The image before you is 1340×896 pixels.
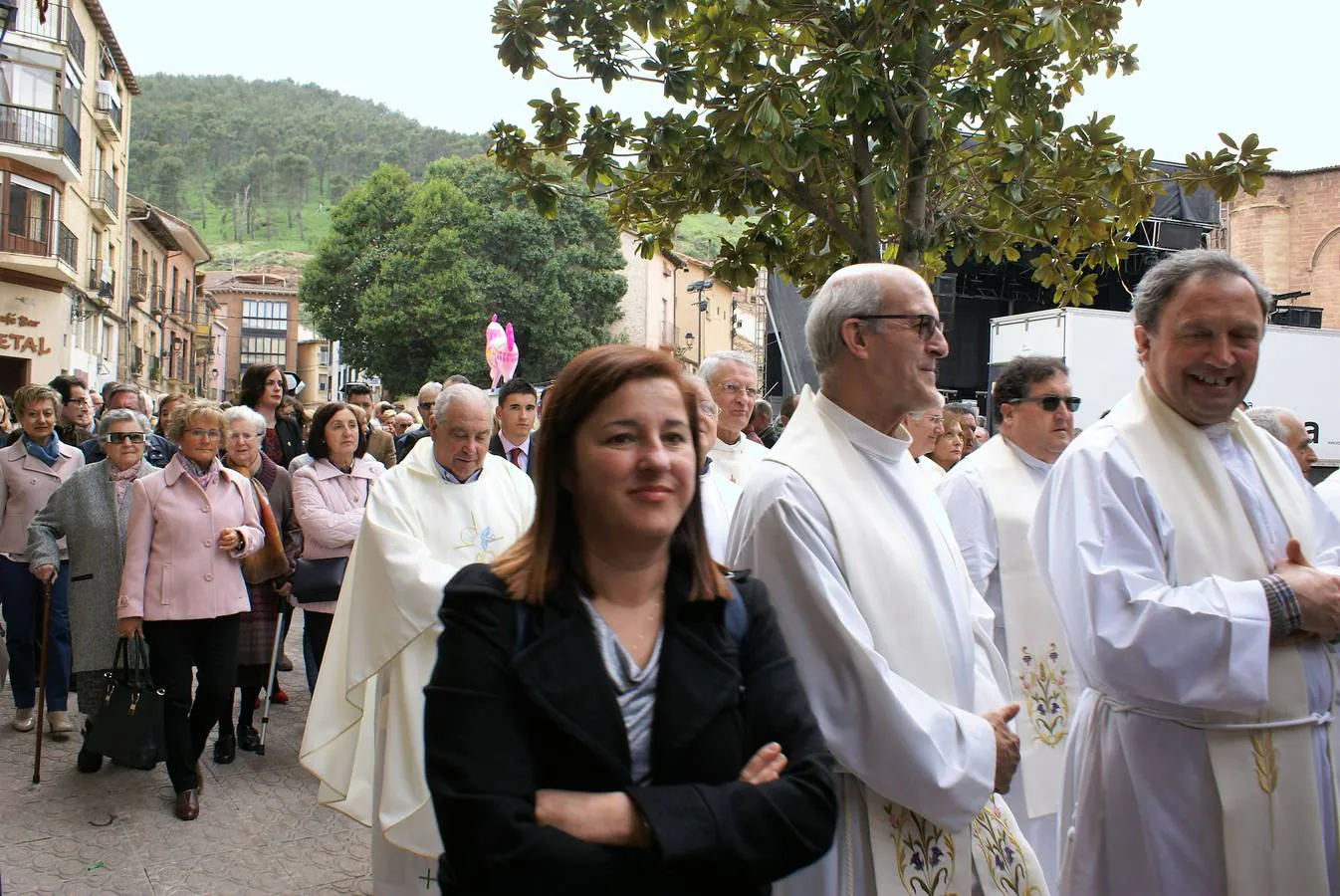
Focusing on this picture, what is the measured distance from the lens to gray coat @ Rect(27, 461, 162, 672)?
6.29m

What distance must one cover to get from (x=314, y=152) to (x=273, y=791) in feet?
483

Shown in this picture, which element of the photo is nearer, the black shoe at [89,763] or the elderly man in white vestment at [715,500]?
the elderly man in white vestment at [715,500]

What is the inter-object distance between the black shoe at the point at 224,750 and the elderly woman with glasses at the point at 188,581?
563 millimetres

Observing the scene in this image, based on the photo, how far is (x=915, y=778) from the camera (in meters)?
2.42

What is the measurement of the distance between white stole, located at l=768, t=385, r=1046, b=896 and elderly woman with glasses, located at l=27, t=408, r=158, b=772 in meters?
4.92

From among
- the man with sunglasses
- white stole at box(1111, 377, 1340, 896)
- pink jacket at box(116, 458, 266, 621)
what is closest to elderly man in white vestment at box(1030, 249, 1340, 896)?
white stole at box(1111, 377, 1340, 896)

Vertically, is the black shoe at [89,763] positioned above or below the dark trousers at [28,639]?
below

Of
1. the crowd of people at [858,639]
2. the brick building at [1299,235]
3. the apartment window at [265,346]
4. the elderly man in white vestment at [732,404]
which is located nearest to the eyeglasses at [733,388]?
the elderly man in white vestment at [732,404]

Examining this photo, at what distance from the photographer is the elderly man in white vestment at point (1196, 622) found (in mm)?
2707

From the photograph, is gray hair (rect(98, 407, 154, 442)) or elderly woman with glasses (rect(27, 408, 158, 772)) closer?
elderly woman with glasses (rect(27, 408, 158, 772))

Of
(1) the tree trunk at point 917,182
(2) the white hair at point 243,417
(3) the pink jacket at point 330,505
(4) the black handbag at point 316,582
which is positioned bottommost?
(4) the black handbag at point 316,582

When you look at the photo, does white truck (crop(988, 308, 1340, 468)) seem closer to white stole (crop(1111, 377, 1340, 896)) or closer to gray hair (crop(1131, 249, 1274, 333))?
gray hair (crop(1131, 249, 1274, 333))

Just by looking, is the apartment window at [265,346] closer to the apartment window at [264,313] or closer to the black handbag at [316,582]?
the apartment window at [264,313]

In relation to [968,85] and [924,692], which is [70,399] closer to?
[968,85]
